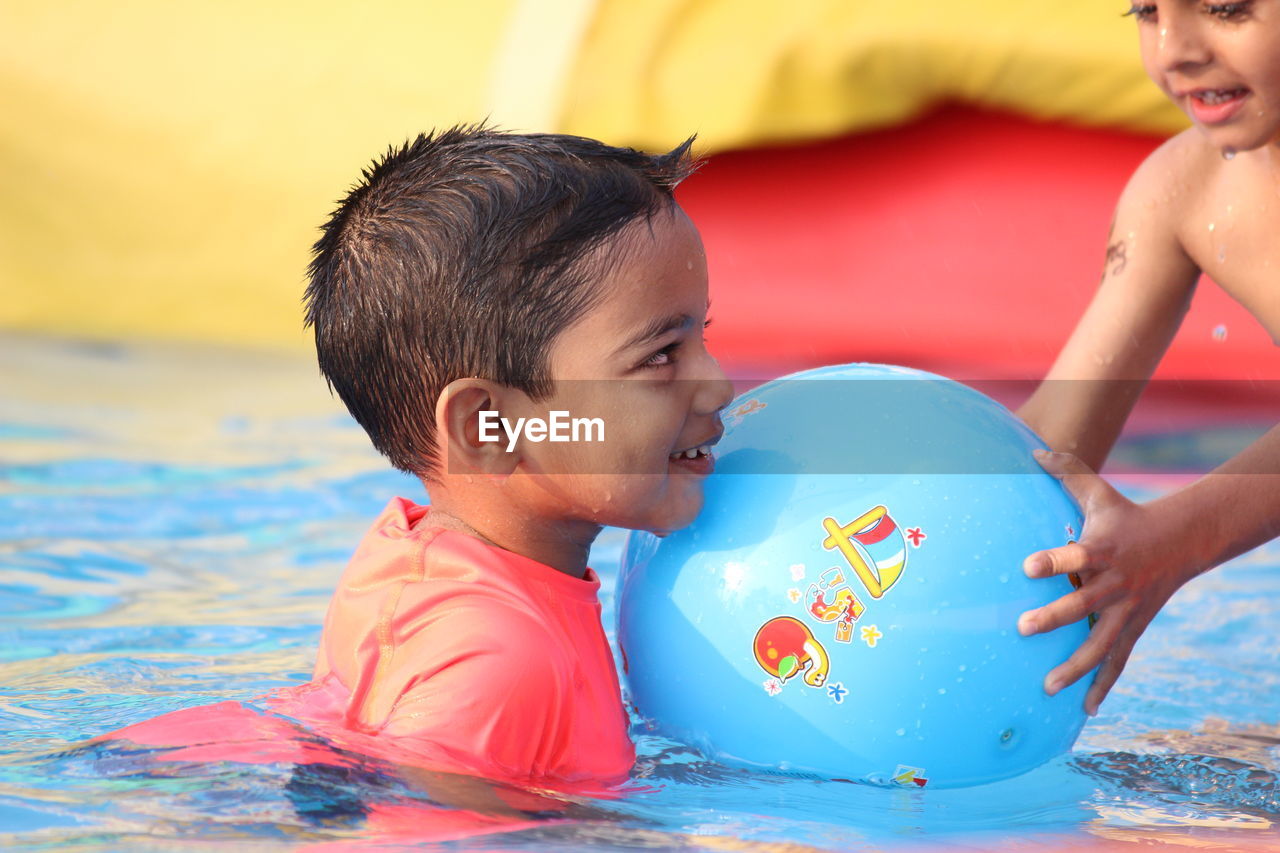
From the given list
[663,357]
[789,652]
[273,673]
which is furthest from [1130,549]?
[273,673]

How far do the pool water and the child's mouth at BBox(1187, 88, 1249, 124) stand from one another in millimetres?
1145

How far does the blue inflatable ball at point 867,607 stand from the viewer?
2326 millimetres

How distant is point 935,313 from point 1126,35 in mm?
1195

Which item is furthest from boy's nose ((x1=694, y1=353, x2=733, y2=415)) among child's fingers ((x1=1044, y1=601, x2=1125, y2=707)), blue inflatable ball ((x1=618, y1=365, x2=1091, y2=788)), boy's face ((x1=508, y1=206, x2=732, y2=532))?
child's fingers ((x1=1044, y1=601, x2=1125, y2=707))

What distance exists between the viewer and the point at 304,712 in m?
2.47

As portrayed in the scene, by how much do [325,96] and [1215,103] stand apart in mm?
4624

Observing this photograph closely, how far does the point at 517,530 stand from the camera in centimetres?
245

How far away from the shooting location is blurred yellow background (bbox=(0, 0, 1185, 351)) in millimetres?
5734

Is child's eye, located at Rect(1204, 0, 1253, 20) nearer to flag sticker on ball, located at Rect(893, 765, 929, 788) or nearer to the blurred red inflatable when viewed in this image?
flag sticker on ball, located at Rect(893, 765, 929, 788)

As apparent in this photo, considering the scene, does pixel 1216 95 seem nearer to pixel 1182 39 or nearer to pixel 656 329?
pixel 1182 39

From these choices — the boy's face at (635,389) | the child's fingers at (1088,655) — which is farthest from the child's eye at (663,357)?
the child's fingers at (1088,655)

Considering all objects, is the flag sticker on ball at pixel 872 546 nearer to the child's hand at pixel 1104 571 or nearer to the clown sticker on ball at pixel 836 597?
the clown sticker on ball at pixel 836 597

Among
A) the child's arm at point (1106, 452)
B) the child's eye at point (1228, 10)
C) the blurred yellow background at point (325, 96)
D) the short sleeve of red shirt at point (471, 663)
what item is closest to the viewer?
the short sleeve of red shirt at point (471, 663)

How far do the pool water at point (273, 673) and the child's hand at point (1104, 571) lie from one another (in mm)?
261
